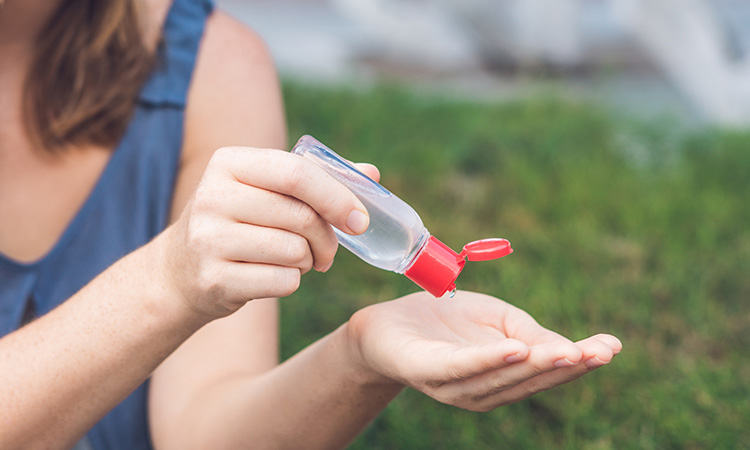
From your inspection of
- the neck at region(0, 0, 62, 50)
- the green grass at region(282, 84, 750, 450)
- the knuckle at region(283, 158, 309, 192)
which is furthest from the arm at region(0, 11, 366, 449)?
the green grass at region(282, 84, 750, 450)

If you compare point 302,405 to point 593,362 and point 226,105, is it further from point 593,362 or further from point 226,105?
point 226,105

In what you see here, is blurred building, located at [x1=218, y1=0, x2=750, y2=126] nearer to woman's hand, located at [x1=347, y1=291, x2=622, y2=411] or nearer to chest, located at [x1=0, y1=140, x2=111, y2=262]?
chest, located at [x1=0, y1=140, x2=111, y2=262]

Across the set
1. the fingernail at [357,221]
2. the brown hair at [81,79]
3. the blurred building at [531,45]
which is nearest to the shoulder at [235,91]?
the brown hair at [81,79]

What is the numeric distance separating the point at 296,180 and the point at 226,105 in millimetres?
578

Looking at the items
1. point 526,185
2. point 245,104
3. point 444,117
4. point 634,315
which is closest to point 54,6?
point 245,104

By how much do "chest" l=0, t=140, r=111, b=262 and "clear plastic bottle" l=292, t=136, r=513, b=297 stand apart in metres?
0.55

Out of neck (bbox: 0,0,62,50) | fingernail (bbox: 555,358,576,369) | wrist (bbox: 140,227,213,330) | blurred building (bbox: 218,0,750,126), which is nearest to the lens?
fingernail (bbox: 555,358,576,369)

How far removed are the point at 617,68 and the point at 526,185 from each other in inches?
72.1

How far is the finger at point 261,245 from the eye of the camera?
76 cm

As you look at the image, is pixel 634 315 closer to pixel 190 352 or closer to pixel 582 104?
pixel 190 352

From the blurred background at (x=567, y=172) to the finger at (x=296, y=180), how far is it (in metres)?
0.95

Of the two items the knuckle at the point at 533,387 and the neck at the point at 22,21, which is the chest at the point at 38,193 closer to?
the neck at the point at 22,21

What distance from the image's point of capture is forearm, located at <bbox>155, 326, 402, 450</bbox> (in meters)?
0.99

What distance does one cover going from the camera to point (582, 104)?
139 inches
